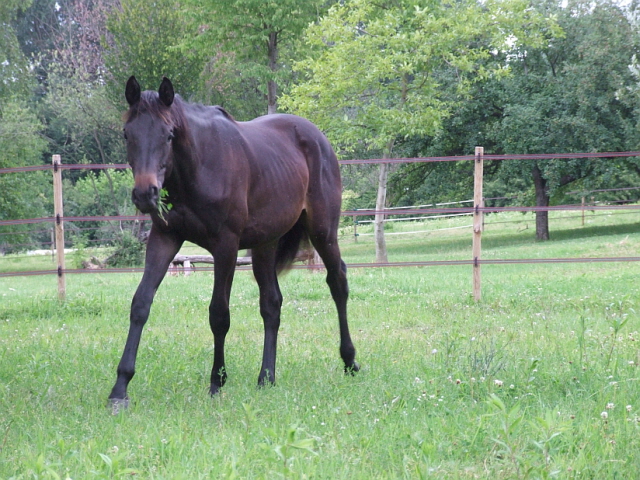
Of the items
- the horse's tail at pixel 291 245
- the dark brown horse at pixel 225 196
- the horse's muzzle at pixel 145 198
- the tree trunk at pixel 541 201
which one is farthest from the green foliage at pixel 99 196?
the horse's muzzle at pixel 145 198

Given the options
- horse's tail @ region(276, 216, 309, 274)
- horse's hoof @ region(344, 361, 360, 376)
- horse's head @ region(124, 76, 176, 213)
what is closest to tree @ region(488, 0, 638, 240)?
horse's tail @ region(276, 216, 309, 274)

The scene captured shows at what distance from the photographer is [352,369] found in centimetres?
500

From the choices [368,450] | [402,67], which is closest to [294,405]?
[368,450]

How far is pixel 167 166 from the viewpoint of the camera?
3977 millimetres

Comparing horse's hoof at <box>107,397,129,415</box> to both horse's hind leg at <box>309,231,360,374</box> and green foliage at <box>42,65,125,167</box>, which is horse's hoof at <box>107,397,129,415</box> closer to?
horse's hind leg at <box>309,231,360,374</box>

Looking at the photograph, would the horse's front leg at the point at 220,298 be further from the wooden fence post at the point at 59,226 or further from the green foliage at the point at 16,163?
the green foliage at the point at 16,163

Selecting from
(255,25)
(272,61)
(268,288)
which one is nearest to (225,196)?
(268,288)

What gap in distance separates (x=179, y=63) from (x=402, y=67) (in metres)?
9.64

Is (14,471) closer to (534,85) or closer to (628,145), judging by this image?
(628,145)

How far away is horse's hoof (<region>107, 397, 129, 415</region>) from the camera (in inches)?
150

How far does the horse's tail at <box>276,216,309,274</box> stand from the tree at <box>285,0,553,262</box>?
11.8 meters

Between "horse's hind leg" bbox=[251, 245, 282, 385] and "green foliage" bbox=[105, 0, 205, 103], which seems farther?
"green foliage" bbox=[105, 0, 205, 103]

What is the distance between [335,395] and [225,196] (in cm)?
138

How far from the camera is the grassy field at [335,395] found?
9.23 feet
